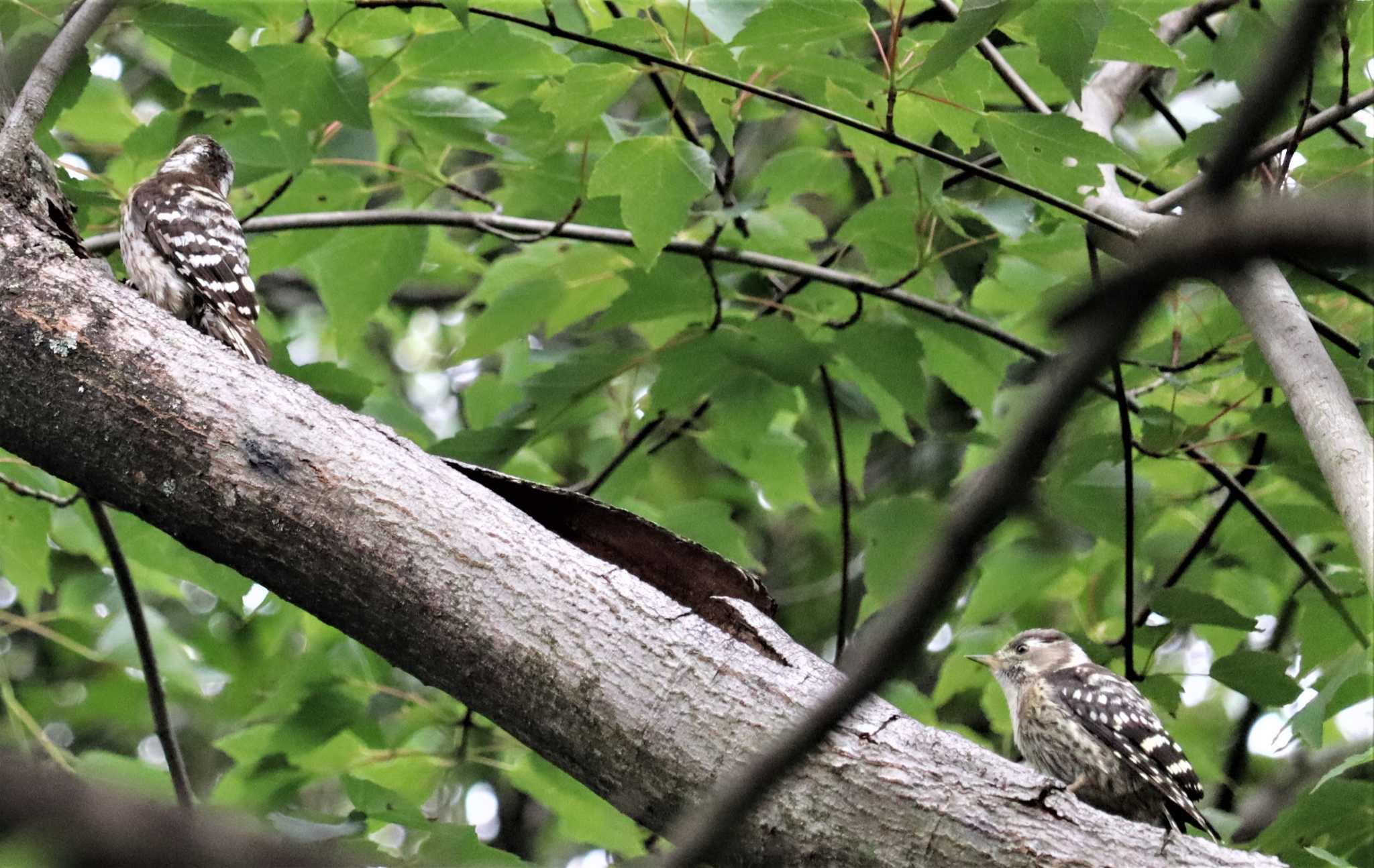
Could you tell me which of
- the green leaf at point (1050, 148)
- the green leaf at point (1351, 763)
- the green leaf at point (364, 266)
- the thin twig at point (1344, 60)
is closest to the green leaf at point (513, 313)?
the green leaf at point (364, 266)

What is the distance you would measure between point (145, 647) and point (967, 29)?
286cm

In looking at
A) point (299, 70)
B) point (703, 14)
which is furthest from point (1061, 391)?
point (299, 70)

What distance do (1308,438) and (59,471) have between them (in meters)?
2.36

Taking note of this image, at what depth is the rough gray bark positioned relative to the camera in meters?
2.24

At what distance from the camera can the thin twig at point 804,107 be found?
308 centimetres

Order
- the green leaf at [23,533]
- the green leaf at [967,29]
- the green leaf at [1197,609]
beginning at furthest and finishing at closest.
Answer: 1. the green leaf at [23,533]
2. the green leaf at [1197,609]
3. the green leaf at [967,29]

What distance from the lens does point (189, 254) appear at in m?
4.29

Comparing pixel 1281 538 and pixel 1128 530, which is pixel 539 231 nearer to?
pixel 1128 530

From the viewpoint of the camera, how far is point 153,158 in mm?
3959

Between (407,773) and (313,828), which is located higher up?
(313,828)

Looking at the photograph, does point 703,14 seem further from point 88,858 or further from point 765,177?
point 88,858

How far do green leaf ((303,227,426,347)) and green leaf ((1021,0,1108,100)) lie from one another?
2.00m

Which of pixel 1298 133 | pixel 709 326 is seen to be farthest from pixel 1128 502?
pixel 709 326

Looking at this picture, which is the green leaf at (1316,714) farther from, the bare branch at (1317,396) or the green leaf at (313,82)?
the green leaf at (313,82)
